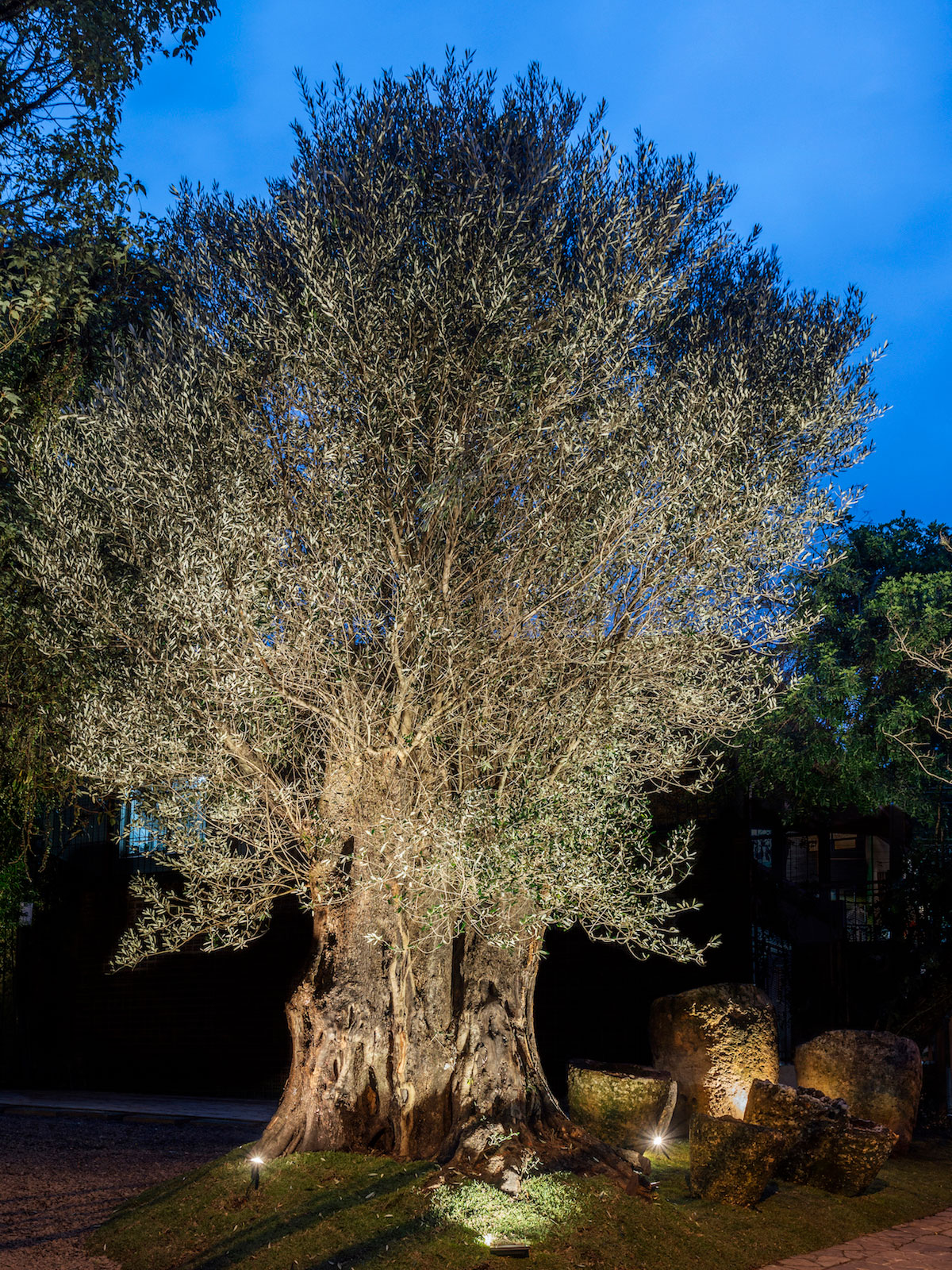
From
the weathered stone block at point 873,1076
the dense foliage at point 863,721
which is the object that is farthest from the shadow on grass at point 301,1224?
the dense foliage at point 863,721

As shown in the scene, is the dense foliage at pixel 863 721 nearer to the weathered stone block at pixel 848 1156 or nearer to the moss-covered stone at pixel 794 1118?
the moss-covered stone at pixel 794 1118

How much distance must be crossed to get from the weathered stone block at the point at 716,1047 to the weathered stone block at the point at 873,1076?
3.04ft

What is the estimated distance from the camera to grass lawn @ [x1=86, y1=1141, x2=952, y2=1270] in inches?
313

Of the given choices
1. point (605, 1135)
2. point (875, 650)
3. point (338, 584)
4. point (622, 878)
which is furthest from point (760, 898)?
point (338, 584)

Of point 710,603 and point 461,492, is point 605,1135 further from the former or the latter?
point 461,492

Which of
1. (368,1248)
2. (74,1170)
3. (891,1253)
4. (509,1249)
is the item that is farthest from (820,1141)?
(74,1170)

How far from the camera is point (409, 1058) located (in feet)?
32.7

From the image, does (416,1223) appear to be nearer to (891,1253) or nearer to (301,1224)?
(301,1224)

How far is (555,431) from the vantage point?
33.3 feet

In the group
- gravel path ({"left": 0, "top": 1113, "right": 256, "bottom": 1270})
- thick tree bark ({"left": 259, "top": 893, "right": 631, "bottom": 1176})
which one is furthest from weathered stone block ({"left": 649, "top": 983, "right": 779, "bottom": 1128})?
gravel path ({"left": 0, "top": 1113, "right": 256, "bottom": 1270})

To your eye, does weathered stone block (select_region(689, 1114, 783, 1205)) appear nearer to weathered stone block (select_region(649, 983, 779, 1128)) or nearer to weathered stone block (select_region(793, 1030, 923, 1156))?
weathered stone block (select_region(649, 983, 779, 1128))

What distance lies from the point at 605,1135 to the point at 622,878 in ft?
11.6

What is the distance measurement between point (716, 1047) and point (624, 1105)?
6.90ft

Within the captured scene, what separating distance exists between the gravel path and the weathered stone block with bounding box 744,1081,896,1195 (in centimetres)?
647
